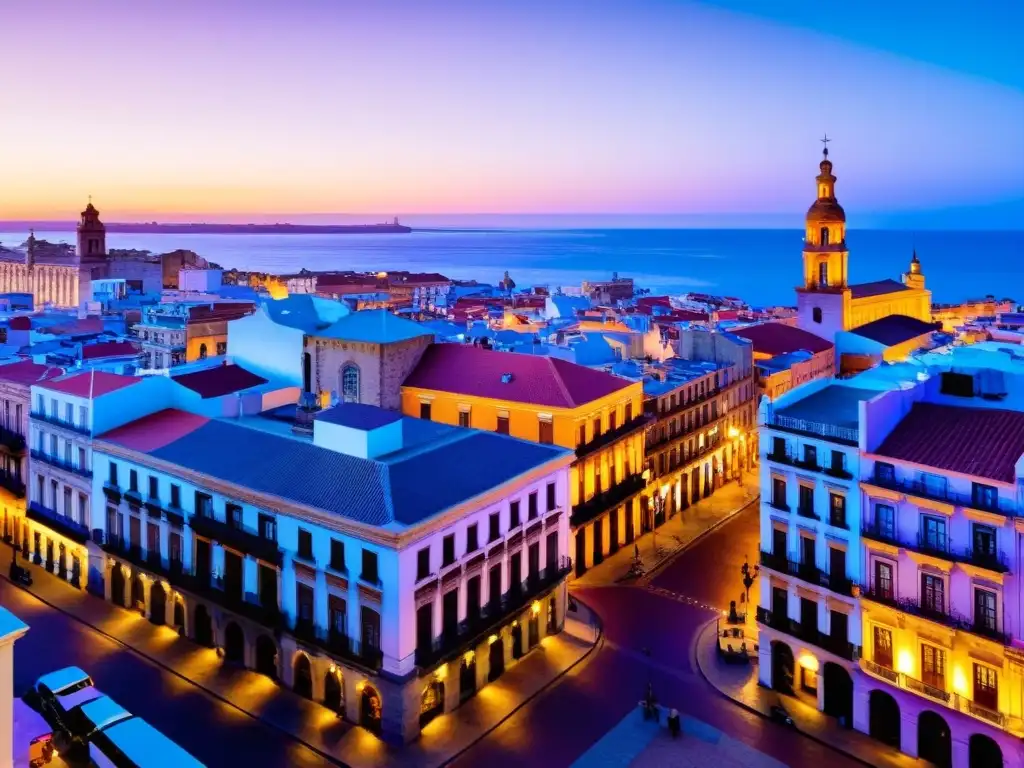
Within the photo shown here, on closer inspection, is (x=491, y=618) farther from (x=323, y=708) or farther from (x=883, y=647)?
(x=883, y=647)

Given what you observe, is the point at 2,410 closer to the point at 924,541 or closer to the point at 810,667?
the point at 810,667

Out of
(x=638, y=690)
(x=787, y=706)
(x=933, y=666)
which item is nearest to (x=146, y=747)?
(x=638, y=690)

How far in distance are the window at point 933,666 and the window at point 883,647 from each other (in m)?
1.16

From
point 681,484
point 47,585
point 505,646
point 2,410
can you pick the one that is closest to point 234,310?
point 2,410

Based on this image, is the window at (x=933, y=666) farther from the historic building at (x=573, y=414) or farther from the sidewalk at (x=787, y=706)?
the historic building at (x=573, y=414)

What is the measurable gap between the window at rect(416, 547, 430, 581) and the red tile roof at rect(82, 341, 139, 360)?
134 ft

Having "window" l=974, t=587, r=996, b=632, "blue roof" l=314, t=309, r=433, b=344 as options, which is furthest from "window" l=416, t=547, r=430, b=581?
"blue roof" l=314, t=309, r=433, b=344

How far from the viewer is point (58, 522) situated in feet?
148

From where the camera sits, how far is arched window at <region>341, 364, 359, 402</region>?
51.8 m

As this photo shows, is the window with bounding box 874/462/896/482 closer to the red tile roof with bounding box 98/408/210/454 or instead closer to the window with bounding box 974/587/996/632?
the window with bounding box 974/587/996/632

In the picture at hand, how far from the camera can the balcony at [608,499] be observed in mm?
46094

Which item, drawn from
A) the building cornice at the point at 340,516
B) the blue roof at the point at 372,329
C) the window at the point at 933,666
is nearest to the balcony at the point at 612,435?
the building cornice at the point at 340,516

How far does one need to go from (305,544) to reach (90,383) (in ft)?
57.3

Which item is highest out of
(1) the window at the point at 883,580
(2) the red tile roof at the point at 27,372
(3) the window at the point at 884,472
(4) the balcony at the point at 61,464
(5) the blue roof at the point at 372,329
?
(5) the blue roof at the point at 372,329
